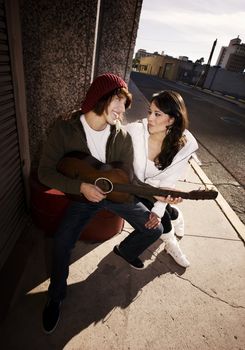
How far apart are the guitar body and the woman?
52cm

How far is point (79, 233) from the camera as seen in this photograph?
6.70ft

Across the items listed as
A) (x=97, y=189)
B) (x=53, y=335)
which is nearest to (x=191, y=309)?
(x=53, y=335)

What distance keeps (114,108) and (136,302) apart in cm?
189

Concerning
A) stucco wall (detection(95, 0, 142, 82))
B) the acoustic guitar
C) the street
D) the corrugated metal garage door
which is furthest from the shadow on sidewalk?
stucco wall (detection(95, 0, 142, 82))

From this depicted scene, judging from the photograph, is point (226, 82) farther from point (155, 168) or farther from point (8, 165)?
point (8, 165)

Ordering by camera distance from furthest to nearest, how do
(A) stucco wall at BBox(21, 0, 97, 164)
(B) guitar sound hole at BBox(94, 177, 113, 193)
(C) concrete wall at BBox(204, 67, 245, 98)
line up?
(C) concrete wall at BBox(204, 67, 245, 98) < (A) stucco wall at BBox(21, 0, 97, 164) < (B) guitar sound hole at BBox(94, 177, 113, 193)

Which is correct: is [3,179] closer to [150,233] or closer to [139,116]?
[150,233]

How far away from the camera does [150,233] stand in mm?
2320

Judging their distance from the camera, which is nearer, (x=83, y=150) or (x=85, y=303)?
(x=83, y=150)

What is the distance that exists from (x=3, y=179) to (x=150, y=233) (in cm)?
153

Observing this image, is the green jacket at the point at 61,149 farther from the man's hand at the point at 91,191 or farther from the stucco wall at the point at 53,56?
the stucco wall at the point at 53,56

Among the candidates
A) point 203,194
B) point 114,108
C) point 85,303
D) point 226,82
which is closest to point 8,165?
point 114,108

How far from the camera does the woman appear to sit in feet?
7.33

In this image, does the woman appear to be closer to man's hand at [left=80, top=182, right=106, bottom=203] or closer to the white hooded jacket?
the white hooded jacket
